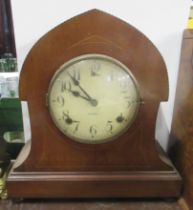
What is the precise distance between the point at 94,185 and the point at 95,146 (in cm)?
10

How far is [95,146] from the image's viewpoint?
0.66m

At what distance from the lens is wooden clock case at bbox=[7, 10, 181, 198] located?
600 mm

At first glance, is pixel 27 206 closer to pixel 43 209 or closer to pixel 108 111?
pixel 43 209

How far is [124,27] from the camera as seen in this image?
59cm

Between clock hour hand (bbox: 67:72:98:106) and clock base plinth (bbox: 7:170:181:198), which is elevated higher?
clock hour hand (bbox: 67:72:98:106)

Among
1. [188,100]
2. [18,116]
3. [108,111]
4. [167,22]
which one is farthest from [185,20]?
[18,116]

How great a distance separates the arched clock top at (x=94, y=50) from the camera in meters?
0.59

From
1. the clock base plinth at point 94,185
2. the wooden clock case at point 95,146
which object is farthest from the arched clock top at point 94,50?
the clock base plinth at point 94,185

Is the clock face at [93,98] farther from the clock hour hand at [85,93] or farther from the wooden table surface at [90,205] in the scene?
the wooden table surface at [90,205]

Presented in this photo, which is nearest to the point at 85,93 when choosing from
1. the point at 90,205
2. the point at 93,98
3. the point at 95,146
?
the point at 93,98

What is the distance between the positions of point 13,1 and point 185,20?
0.49 m

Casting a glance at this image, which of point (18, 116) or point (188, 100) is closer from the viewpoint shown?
point (188, 100)

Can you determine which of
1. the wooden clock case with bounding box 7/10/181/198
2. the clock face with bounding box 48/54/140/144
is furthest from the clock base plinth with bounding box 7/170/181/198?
the clock face with bounding box 48/54/140/144

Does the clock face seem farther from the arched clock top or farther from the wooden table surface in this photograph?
the wooden table surface
